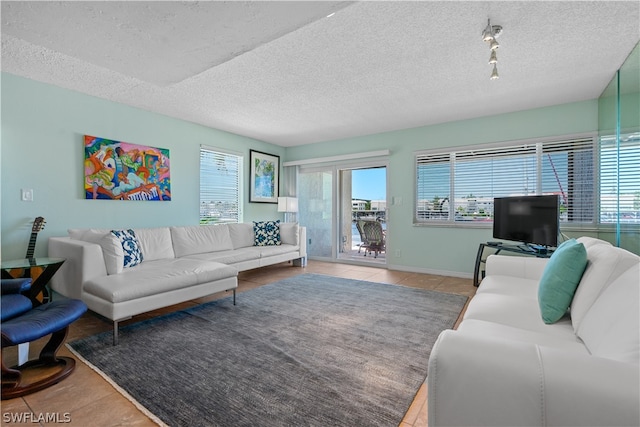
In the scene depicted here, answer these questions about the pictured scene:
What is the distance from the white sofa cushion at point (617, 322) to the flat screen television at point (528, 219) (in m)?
2.36

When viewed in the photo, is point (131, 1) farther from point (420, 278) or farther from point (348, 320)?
point (420, 278)

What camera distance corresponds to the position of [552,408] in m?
0.80

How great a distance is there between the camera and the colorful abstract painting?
141 inches

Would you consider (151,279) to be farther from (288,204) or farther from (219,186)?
(288,204)

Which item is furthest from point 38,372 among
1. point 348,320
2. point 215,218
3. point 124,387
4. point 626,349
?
point 215,218

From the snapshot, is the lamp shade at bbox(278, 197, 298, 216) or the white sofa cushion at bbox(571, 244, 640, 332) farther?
the lamp shade at bbox(278, 197, 298, 216)

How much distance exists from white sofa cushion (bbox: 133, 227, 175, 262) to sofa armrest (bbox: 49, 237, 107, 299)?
80cm

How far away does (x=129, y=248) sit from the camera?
3.14 m

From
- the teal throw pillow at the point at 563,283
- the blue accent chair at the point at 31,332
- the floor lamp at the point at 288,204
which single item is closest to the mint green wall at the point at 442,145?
the floor lamp at the point at 288,204

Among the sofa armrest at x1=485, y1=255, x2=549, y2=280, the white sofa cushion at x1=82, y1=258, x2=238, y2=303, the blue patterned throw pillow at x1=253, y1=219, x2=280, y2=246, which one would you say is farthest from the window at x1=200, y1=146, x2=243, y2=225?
the sofa armrest at x1=485, y1=255, x2=549, y2=280

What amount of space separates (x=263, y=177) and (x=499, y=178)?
419 cm

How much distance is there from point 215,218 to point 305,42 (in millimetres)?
3538

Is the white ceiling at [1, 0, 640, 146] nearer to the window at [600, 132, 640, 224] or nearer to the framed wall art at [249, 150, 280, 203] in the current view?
the window at [600, 132, 640, 224]

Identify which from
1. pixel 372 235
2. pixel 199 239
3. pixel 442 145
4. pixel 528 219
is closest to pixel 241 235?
pixel 199 239
